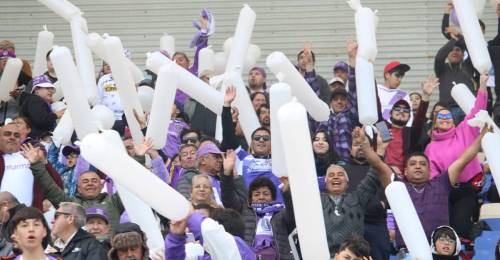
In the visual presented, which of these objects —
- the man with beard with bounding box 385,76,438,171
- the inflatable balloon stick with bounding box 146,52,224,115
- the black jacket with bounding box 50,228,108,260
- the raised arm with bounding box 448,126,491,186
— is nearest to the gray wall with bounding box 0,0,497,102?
the man with beard with bounding box 385,76,438,171

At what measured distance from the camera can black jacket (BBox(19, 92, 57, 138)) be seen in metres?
15.7

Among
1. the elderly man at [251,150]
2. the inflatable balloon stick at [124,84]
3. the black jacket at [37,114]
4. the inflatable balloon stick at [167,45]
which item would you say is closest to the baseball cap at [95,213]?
the elderly man at [251,150]

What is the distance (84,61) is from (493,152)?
505 cm

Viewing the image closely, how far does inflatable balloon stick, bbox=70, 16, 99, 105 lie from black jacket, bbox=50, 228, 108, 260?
15.2 ft

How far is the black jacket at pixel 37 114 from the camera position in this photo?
1570 centimetres

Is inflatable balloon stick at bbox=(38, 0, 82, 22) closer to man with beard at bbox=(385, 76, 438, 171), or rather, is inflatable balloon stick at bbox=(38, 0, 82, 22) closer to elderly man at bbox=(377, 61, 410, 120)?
elderly man at bbox=(377, 61, 410, 120)

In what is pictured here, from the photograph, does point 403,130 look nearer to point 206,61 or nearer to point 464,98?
point 464,98

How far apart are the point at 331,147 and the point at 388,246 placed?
140cm

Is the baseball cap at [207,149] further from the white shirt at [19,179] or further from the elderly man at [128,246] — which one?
the elderly man at [128,246]

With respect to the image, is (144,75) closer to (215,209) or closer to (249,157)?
(249,157)

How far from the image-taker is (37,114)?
1570 cm

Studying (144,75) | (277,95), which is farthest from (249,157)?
(144,75)

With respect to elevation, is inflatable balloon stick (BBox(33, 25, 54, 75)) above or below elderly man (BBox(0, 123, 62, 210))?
above

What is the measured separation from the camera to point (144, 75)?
1831cm
